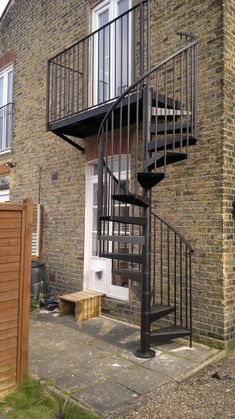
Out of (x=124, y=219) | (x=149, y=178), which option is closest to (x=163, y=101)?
(x=149, y=178)

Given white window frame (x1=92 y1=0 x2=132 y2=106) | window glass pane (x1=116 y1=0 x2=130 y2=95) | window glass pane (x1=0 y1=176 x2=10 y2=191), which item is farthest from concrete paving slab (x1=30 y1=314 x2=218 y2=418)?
window glass pane (x1=0 y1=176 x2=10 y2=191)

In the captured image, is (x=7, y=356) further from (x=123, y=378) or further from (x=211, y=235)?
(x=211, y=235)

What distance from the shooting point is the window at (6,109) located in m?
8.98

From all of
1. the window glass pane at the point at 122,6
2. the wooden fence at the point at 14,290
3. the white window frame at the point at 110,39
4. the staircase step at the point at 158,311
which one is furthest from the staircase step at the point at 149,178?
the window glass pane at the point at 122,6

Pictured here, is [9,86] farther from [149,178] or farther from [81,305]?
[149,178]

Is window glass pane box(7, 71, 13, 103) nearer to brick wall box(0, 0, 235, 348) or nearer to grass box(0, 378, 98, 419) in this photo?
brick wall box(0, 0, 235, 348)

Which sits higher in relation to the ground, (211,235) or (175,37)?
(175,37)

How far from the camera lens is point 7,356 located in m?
3.29

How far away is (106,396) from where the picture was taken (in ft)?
10.2

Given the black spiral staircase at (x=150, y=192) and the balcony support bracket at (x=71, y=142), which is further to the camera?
the balcony support bracket at (x=71, y=142)

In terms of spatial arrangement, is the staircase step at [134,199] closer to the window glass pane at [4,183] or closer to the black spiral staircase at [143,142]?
the black spiral staircase at [143,142]

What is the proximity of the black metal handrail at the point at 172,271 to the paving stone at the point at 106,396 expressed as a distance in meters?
1.41

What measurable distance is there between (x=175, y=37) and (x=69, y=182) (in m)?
2.96

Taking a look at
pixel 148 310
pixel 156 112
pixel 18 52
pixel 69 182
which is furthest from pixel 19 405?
pixel 18 52
